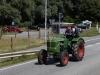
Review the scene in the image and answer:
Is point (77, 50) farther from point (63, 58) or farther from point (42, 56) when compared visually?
point (42, 56)

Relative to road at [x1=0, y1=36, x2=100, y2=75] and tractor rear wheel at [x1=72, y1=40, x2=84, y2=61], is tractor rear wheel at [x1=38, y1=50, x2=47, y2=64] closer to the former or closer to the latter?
road at [x1=0, y1=36, x2=100, y2=75]

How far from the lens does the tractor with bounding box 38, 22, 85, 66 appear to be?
13844 mm

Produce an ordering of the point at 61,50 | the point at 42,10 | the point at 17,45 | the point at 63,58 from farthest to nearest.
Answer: the point at 42,10 < the point at 17,45 < the point at 61,50 < the point at 63,58

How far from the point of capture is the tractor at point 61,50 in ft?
45.4

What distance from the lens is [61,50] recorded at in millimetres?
14297

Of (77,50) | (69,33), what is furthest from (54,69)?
(69,33)

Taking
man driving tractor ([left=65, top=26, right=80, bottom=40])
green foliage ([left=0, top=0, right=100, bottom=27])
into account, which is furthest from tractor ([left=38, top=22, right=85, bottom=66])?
green foliage ([left=0, top=0, right=100, bottom=27])

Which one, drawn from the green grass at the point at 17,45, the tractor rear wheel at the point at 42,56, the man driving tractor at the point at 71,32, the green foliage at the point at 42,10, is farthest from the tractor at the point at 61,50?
the green foliage at the point at 42,10

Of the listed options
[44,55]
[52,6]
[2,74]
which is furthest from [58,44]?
[52,6]

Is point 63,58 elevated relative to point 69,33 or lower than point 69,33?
lower

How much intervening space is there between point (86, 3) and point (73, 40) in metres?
82.5

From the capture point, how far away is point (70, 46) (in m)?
Result: 14.8

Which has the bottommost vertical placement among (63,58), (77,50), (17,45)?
(17,45)

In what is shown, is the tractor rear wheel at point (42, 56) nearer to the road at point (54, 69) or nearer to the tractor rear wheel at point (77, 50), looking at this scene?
the road at point (54, 69)
